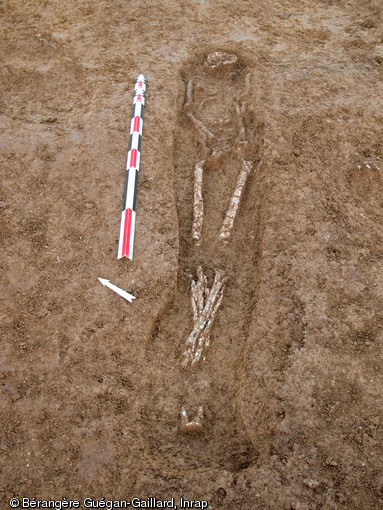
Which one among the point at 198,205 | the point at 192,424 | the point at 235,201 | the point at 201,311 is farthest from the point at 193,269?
the point at 192,424

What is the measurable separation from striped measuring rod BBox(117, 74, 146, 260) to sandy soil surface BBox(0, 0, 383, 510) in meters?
0.10

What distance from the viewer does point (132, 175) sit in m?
4.66

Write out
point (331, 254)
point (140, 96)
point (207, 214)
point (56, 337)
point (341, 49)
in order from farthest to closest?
point (341, 49)
point (140, 96)
point (207, 214)
point (331, 254)
point (56, 337)

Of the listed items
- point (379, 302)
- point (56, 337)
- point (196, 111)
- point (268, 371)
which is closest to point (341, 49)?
point (196, 111)

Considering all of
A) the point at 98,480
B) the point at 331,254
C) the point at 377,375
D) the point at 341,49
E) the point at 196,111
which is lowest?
the point at 98,480

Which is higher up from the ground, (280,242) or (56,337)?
(280,242)

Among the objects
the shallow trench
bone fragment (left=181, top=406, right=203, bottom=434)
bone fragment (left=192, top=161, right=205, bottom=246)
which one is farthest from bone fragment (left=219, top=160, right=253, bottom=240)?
bone fragment (left=181, top=406, right=203, bottom=434)

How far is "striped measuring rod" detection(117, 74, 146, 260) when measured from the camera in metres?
4.18

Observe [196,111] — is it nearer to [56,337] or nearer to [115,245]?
[115,245]

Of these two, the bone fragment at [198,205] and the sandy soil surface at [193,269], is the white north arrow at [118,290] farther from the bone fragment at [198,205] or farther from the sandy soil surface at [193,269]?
the bone fragment at [198,205]

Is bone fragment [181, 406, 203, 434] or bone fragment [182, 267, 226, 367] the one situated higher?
bone fragment [182, 267, 226, 367]

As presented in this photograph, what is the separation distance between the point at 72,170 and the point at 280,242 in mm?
2461

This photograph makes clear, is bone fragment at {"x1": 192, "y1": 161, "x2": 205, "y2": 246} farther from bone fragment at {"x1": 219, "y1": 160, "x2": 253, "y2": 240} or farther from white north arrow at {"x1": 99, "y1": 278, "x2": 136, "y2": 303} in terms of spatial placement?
white north arrow at {"x1": 99, "y1": 278, "x2": 136, "y2": 303}

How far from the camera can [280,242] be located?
422cm
